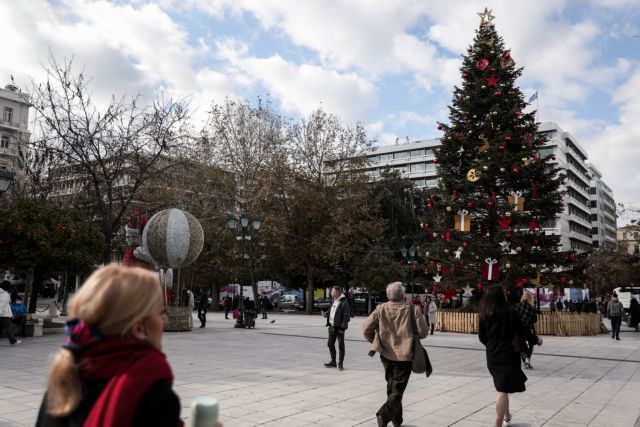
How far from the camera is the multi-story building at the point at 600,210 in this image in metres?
105

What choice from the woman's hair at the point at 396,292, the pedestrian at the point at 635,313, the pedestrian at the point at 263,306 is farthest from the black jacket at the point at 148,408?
the pedestrian at the point at 263,306

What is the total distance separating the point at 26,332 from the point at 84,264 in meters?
2.65

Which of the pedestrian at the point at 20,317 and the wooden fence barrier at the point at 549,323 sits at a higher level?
the pedestrian at the point at 20,317

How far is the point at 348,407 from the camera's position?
7062 millimetres

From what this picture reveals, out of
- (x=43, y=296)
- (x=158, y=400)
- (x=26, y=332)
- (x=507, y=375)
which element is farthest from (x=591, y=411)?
(x=43, y=296)

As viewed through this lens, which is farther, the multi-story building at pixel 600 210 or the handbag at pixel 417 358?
the multi-story building at pixel 600 210

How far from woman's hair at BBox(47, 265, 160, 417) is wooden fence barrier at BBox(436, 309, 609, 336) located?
20801 millimetres

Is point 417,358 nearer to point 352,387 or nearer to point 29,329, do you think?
point 352,387

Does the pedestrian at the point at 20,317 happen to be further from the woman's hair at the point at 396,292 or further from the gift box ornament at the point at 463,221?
the gift box ornament at the point at 463,221

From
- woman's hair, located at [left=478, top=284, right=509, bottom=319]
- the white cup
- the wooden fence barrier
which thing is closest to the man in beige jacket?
woman's hair, located at [left=478, top=284, right=509, bottom=319]

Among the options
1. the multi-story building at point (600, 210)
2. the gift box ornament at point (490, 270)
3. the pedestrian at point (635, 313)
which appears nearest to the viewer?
the gift box ornament at point (490, 270)

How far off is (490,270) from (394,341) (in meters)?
14.9

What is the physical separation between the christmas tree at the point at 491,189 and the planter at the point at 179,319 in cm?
1001

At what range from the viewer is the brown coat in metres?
6.01
